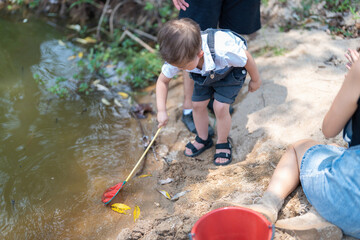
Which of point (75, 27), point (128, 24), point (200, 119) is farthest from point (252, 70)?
point (75, 27)

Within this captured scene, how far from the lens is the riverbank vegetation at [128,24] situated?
372 cm

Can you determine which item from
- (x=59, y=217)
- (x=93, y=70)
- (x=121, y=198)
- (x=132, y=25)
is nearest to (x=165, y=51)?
(x=121, y=198)

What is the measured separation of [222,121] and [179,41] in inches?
30.6

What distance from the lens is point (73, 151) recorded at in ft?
9.43

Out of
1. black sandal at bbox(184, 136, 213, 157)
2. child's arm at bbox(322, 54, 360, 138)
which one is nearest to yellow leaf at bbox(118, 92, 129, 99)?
black sandal at bbox(184, 136, 213, 157)

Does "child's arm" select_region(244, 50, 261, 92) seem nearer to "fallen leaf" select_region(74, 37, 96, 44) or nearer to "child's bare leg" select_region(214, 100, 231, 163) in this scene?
"child's bare leg" select_region(214, 100, 231, 163)

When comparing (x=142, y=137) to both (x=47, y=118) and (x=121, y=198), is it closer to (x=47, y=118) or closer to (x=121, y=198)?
(x=121, y=198)

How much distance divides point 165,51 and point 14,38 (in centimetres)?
340

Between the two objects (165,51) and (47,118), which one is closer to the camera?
(165,51)

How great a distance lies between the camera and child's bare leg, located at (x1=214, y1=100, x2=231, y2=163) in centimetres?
238

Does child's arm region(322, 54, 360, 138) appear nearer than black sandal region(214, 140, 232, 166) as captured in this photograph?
Yes

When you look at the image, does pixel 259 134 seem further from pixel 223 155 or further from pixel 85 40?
pixel 85 40

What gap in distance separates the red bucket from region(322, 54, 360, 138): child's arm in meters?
0.56

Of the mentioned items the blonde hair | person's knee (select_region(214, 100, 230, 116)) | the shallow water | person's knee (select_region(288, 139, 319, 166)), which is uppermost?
the blonde hair
